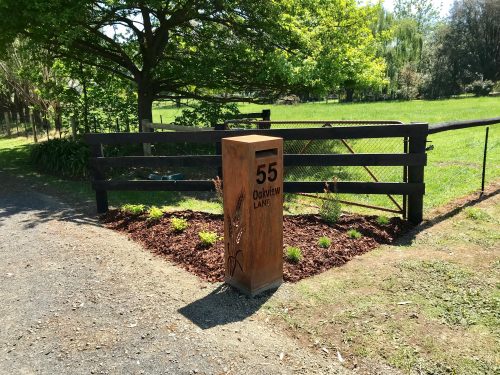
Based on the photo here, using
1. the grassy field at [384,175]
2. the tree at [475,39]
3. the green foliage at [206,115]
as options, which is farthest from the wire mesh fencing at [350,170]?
the tree at [475,39]

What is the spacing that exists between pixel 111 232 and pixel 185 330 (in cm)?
311

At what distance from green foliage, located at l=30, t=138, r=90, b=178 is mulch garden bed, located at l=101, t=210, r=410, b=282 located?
14.7 ft

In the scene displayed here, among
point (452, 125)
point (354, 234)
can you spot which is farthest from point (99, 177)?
point (452, 125)

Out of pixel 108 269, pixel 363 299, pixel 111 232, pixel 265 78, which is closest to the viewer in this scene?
pixel 363 299

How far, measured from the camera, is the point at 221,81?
11680 millimetres

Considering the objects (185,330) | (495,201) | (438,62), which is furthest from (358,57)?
(438,62)

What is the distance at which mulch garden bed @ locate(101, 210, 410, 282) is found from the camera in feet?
16.0

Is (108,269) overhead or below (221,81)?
below

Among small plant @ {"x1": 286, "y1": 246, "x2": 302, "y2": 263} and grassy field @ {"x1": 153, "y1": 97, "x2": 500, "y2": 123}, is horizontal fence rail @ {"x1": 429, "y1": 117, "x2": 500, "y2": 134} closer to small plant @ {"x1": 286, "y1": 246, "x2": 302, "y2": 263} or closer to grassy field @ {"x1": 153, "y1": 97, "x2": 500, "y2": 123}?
small plant @ {"x1": 286, "y1": 246, "x2": 302, "y2": 263}

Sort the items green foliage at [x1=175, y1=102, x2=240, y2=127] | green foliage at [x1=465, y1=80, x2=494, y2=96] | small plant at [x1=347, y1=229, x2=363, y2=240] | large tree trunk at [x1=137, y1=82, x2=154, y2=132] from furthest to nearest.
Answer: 1. green foliage at [x1=465, y1=80, x2=494, y2=96]
2. green foliage at [x1=175, y1=102, x2=240, y2=127]
3. large tree trunk at [x1=137, y1=82, x2=154, y2=132]
4. small plant at [x1=347, y1=229, x2=363, y2=240]

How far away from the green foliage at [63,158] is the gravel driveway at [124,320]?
17.7 feet

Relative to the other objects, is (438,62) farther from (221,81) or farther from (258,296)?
(258,296)

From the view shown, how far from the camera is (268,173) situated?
13.9ft

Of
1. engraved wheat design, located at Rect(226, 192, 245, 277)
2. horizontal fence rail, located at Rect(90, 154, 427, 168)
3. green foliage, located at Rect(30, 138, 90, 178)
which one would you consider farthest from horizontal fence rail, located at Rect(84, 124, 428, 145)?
green foliage, located at Rect(30, 138, 90, 178)
